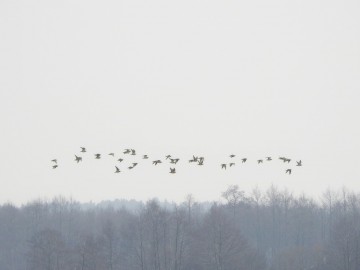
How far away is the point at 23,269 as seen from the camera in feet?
297

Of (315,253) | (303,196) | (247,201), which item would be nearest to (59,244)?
(315,253)

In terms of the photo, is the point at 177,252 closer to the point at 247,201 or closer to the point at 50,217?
the point at 247,201

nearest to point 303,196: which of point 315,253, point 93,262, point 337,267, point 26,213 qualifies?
point 315,253

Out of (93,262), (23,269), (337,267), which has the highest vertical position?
(93,262)

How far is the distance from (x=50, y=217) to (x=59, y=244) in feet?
214

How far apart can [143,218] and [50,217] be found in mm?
57561

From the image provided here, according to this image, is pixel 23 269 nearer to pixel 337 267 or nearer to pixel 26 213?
pixel 26 213

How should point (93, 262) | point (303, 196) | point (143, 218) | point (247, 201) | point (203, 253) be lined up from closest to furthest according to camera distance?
point (93, 262) < point (203, 253) < point (143, 218) < point (247, 201) < point (303, 196)

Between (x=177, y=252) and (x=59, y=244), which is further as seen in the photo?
(x=177, y=252)

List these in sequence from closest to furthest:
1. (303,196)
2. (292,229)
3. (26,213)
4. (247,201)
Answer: (292,229), (247,201), (26,213), (303,196)

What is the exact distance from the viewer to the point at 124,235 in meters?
78.3

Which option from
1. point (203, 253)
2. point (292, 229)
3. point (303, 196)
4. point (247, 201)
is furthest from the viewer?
point (303, 196)

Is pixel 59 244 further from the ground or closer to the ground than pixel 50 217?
further from the ground

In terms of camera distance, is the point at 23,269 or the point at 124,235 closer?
the point at 124,235
